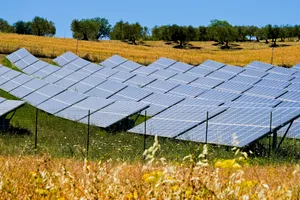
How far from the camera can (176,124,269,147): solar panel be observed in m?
18.8

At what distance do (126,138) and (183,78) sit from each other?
16.6 metres

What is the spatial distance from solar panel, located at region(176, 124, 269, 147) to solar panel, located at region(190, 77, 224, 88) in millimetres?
15509

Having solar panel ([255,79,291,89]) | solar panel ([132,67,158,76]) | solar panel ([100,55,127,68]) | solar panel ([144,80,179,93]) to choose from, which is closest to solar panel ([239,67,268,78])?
solar panel ([255,79,291,89])

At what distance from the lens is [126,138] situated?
75.1 feet

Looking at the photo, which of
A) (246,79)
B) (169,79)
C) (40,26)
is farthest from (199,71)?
(40,26)

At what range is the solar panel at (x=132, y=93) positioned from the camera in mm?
30469

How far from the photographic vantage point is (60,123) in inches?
1024

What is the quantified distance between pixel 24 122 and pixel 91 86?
938cm

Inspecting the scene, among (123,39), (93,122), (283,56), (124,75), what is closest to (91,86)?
(124,75)

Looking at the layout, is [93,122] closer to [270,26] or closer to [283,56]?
[283,56]

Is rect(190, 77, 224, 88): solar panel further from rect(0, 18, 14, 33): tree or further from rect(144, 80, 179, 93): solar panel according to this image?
rect(0, 18, 14, 33): tree

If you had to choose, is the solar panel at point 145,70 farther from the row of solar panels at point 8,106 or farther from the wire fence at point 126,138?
the row of solar panels at point 8,106

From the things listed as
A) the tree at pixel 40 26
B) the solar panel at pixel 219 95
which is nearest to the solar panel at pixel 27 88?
the solar panel at pixel 219 95

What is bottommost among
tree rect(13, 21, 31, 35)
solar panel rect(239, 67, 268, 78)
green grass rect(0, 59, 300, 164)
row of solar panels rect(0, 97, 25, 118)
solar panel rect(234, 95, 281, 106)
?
tree rect(13, 21, 31, 35)
